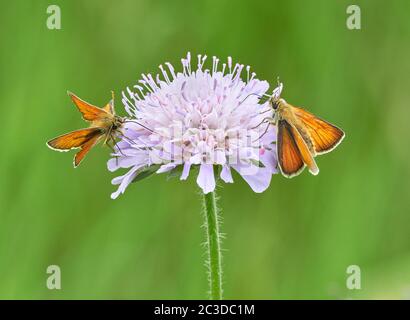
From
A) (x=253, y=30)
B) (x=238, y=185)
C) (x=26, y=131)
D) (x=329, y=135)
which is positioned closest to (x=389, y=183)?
(x=238, y=185)

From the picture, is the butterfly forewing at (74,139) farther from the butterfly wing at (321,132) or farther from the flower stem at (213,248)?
the butterfly wing at (321,132)

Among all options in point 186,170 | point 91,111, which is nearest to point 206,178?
point 186,170

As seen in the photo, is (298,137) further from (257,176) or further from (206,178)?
(206,178)

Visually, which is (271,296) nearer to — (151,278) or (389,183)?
(151,278)

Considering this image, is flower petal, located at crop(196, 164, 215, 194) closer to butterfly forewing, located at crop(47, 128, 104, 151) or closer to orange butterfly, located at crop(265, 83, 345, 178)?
orange butterfly, located at crop(265, 83, 345, 178)

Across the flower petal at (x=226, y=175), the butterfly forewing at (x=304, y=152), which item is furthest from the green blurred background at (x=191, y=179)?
the flower petal at (x=226, y=175)
